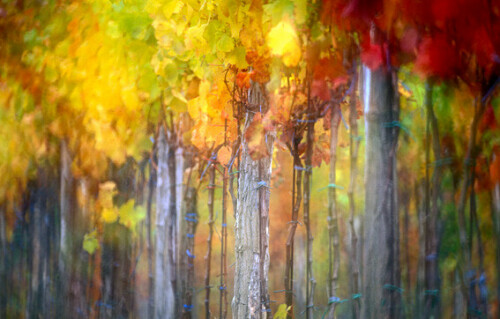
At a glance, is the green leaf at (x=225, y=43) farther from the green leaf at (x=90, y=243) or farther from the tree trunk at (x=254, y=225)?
the green leaf at (x=90, y=243)

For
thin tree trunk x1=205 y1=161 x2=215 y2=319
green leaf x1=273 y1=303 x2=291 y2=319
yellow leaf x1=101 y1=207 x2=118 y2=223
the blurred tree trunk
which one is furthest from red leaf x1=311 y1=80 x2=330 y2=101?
the blurred tree trunk

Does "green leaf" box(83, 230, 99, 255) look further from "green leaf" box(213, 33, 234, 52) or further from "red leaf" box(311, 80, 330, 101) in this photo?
"red leaf" box(311, 80, 330, 101)

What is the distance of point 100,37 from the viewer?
328 cm

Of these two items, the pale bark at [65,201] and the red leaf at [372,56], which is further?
the pale bark at [65,201]

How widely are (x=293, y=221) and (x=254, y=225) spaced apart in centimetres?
23

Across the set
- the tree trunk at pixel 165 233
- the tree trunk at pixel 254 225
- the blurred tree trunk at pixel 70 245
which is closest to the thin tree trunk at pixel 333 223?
the tree trunk at pixel 254 225

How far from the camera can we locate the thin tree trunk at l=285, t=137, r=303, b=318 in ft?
7.43

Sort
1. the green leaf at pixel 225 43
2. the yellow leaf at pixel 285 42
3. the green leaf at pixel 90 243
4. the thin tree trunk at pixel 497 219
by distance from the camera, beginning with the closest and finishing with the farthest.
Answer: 1. the thin tree trunk at pixel 497 219
2. the yellow leaf at pixel 285 42
3. the green leaf at pixel 225 43
4. the green leaf at pixel 90 243

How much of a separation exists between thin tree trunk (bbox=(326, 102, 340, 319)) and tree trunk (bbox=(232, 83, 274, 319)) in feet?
1.15

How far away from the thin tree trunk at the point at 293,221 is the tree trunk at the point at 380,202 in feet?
1.22

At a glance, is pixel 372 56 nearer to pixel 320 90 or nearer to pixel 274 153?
pixel 320 90

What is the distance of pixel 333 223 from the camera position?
84.0 inches

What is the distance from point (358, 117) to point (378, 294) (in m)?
0.76

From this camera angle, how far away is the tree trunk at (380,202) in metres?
1.95
